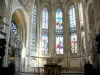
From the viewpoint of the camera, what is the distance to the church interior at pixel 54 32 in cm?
2114

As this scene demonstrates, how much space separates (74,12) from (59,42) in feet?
21.3

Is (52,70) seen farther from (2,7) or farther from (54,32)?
(54,32)

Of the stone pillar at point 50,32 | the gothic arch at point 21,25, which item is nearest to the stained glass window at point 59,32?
the stone pillar at point 50,32

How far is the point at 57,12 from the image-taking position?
29.0 meters

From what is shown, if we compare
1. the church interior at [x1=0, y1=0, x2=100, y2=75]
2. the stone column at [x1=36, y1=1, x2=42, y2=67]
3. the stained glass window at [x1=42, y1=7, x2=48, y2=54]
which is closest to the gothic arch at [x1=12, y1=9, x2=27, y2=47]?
the church interior at [x1=0, y1=0, x2=100, y2=75]

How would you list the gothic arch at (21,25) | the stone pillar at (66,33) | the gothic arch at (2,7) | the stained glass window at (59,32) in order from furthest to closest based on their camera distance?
the stained glass window at (59,32)
the stone pillar at (66,33)
the gothic arch at (21,25)
the gothic arch at (2,7)

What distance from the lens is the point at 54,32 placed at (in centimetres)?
2752

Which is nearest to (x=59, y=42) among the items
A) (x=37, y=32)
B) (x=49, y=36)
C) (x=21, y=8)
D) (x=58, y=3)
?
(x=49, y=36)

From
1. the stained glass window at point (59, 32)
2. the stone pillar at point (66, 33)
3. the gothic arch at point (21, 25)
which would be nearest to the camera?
the gothic arch at point (21, 25)

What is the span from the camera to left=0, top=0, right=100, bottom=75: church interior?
2114 cm

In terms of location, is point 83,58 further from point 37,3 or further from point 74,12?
point 37,3

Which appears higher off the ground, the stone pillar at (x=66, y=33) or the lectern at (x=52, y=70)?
the stone pillar at (x=66, y=33)

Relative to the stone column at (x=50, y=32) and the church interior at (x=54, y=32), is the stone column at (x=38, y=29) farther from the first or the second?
the stone column at (x=50, y=32)

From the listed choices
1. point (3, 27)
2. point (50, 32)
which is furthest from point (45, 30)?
point (3, 27)
